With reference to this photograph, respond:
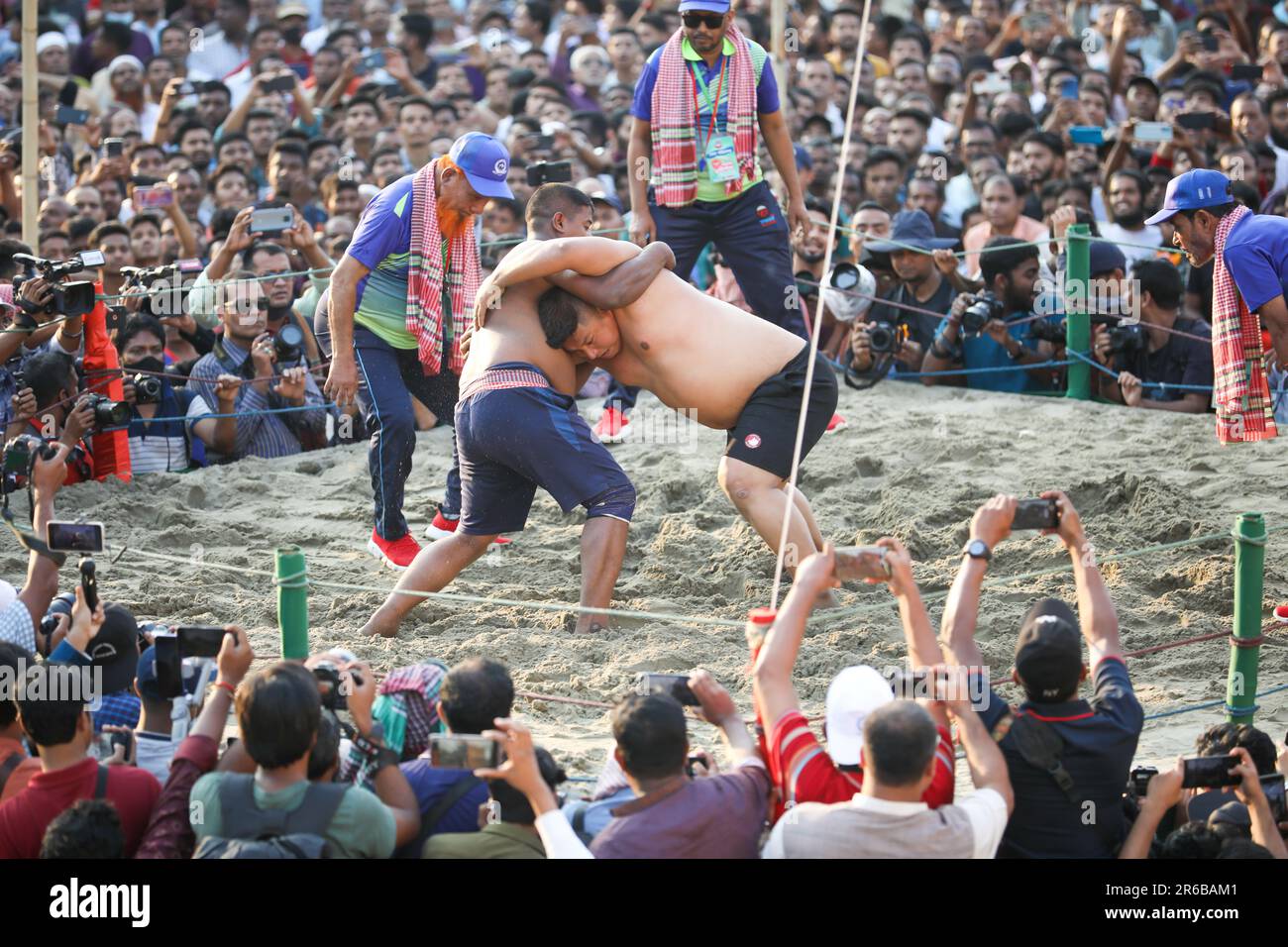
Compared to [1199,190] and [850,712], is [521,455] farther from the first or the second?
[1199,190]

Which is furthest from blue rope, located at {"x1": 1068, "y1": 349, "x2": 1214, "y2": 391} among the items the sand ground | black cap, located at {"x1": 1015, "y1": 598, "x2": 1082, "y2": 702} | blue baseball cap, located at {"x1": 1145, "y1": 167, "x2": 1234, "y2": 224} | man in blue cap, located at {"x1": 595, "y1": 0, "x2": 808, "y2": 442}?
black cap, located at {"x1": 1015, "y1": 598, "x2": 1082, "y2": 702}

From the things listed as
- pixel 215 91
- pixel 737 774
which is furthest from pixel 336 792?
pixel 215 91

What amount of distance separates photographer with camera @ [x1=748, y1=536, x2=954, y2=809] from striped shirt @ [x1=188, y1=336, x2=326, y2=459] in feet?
14.4

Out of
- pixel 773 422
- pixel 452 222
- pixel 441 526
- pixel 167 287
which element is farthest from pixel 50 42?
pixel 773 422

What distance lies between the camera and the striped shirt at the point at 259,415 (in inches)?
293

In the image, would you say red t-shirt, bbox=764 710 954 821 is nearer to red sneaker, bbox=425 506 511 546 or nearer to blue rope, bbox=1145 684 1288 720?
blue rope, bbox=1145 684 1288 720

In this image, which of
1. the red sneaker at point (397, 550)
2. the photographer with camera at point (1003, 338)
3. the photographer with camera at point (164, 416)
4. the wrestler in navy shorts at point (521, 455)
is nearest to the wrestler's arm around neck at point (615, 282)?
the wrestler in navy shorts at point (521, 455)

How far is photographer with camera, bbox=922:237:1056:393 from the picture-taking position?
7.95 metres

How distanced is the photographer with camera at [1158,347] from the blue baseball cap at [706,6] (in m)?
2.35

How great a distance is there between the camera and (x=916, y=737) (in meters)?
3.20

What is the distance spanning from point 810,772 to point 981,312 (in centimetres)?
432

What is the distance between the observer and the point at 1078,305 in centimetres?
783

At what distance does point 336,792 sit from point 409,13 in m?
10.3
